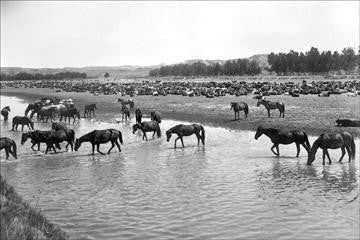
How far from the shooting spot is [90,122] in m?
39.1

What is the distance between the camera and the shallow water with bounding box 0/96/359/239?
11547 mm

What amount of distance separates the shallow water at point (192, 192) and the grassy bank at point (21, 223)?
0.72m

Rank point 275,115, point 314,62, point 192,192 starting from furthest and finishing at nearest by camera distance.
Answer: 1. point 314,62
2. point 275,115
3. point 192,192

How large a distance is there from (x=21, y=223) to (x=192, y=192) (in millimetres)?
6538

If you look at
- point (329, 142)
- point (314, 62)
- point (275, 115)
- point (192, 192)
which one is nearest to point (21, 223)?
point (192, 192)

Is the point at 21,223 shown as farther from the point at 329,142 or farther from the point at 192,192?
the point at 329,142

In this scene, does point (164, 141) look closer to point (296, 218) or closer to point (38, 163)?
point (38, 163)

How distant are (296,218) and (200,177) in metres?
5.52

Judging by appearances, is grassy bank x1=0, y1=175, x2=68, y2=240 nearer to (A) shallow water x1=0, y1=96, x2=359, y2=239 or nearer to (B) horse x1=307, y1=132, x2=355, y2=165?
(A) shallow water x1=0, y1=96, x2=359, y2=239

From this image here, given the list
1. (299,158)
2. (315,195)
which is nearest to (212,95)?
(299,158)

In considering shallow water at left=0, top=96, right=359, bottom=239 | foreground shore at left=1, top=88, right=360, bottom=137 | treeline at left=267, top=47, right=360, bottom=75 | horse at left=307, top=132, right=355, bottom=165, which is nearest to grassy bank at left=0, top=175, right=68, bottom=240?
shallow water at left=0, top=96, right=359, bottom=239

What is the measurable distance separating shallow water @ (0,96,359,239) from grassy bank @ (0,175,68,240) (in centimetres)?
72

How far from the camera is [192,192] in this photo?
15.0 meters

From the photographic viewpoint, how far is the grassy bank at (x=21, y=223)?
8.73m
